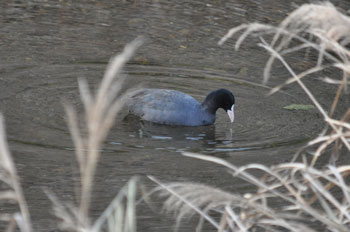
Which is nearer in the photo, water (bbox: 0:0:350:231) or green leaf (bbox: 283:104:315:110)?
water (bbox: 0:0:350:231)

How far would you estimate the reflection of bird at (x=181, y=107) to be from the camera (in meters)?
8.14

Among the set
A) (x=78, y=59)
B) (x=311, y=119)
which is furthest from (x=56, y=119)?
(x=311, y=119)

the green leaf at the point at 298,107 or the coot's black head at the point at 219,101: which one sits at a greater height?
the coot's black head at the point at 219,101

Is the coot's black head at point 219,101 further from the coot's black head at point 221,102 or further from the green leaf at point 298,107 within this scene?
the green leaf at point 298,107

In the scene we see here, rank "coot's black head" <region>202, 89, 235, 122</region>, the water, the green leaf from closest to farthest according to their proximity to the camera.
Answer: the water < "coot's black head" <region>202, 89, 235, 122</region> < the green leaf

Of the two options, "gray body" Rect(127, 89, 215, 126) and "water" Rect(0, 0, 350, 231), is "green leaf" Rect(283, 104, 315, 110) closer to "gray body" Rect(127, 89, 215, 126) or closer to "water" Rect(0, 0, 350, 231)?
"water" Rect(0, 0, 350, 231)

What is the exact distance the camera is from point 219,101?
26.8 ft

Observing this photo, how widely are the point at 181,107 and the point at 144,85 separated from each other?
1.15m

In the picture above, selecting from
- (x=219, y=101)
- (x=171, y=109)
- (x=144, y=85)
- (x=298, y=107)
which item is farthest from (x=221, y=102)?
(x=144, y=85)

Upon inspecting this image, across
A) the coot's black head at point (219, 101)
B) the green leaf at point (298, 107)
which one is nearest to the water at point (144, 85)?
the green leaf at point (298, 107)

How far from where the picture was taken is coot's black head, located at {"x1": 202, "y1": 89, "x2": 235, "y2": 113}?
320 inches

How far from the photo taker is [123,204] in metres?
5.62

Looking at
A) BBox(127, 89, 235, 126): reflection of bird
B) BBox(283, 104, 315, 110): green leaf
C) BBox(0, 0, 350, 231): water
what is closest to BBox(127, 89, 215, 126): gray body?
BBox(127, 89, 235, 126): reflection of bird

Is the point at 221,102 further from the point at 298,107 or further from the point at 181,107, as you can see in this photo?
the point at 298,107
